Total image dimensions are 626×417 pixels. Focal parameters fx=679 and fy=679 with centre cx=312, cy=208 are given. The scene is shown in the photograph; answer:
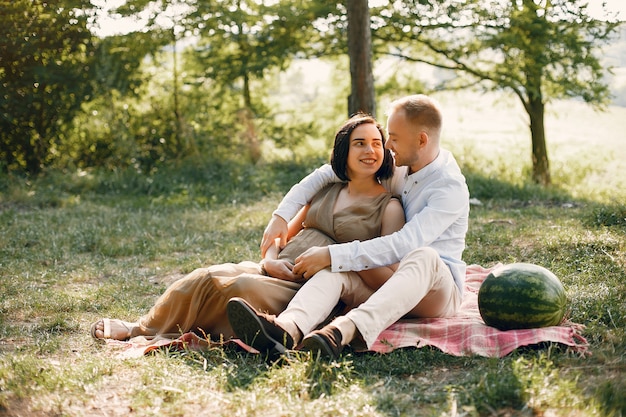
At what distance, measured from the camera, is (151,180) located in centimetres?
1182

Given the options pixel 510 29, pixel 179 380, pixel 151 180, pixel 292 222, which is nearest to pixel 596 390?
pixel 179 380

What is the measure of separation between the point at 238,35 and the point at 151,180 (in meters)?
3.85

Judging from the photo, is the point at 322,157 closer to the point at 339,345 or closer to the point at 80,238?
the point at 80,238

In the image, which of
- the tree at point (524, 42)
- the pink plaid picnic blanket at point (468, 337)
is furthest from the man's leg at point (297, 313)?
the tree at point (524, 42)

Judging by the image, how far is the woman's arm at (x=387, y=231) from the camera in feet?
14.3

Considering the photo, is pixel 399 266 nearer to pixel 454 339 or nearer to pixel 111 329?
pixel 454 339

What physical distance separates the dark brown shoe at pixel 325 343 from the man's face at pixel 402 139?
1355 millimetres

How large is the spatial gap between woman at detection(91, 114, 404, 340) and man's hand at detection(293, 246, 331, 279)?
182mm

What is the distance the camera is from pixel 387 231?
14.8 feet

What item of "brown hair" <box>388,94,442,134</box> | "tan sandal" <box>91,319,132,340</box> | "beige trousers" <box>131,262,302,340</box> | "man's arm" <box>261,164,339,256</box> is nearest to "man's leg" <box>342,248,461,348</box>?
"beige trousers" <box>131,262,302,340</box>

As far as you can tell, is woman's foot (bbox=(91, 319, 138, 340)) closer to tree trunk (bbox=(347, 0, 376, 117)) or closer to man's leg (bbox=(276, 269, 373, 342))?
man's leg (bbox=(276, 269, 373, 342))

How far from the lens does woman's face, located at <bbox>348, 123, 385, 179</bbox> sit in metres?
4.58

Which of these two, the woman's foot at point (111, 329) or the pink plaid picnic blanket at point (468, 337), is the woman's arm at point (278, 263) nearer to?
the pink plaid picnic blanket at point (468, 337)

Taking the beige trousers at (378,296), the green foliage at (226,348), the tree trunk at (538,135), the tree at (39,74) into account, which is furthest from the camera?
the tree trunk at (538,135)
